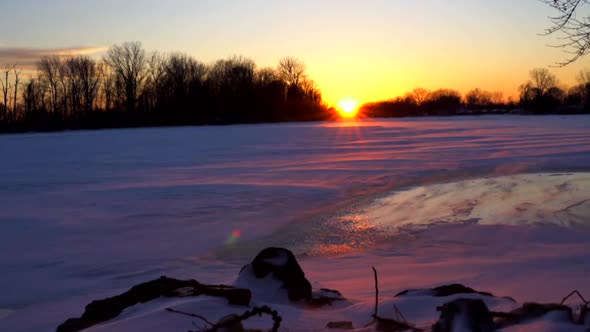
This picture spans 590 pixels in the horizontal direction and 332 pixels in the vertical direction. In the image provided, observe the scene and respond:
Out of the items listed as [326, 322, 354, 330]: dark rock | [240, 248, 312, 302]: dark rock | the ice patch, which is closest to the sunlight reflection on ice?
the ice patch

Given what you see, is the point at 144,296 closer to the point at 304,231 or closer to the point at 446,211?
the point at 304,231

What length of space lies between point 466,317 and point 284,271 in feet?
4.04

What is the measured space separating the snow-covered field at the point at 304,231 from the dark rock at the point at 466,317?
9.3 inches

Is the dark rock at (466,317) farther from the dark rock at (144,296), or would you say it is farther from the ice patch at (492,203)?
the ice patch at (492,203)

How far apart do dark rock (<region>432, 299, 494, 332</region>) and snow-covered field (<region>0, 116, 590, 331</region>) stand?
24 centimetres

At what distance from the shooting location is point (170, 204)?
9789 mm

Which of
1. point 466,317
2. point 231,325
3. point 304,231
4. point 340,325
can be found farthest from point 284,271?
point 304,231

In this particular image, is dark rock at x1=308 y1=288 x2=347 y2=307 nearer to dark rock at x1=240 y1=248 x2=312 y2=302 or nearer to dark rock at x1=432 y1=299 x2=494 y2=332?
dark rock at x1=240 y1=248 x2=312 y2=302

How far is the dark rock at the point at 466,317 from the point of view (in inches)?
91.4

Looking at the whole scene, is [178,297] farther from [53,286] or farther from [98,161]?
[98,161]

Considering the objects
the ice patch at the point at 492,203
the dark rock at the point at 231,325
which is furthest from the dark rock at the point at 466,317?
the ice patch at the point at 492,203

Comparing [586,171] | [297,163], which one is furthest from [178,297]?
[297,163]

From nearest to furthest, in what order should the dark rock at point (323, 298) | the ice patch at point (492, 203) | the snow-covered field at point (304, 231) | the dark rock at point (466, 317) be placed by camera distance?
the dark rock at point (466, 317) → the dark rock at point (323, 298) → the snow-covered field at point (304, 231) → the ice patch at point (492, 203)

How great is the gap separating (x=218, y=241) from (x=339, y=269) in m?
2.10
